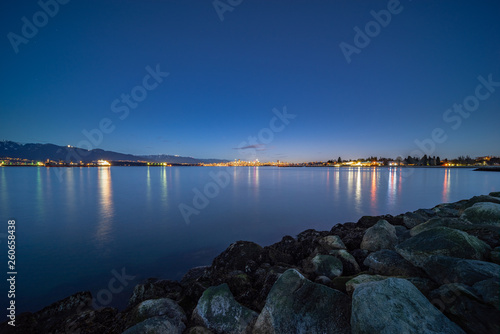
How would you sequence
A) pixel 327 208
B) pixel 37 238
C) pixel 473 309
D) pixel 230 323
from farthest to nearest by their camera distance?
1. pixel 327 208
2. pixel 37 238
3. pixel 230 323
4. pixel 473 309

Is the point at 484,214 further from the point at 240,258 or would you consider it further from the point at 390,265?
the point at 240,258

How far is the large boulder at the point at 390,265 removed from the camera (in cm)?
476

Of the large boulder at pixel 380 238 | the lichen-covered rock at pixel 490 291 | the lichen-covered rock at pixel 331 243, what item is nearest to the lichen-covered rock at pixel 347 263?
the lichen-covered rock at pixel 331 243

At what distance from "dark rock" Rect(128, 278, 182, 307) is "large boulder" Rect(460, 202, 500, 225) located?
997cm

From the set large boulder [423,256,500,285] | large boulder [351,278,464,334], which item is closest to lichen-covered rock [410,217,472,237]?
large boulder [423,256,500,285]

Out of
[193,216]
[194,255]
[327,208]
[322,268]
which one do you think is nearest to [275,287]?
[322,268]

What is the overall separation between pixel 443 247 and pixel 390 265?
3.69 ft

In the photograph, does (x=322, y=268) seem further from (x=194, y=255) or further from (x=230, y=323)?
(x=194, y=255)

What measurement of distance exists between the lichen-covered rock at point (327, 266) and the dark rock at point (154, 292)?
360 cm

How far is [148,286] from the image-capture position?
19.8 ft

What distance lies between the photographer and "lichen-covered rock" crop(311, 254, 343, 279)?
17.8 feet

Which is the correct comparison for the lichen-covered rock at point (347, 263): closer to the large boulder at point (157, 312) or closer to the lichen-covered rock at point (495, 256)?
the lichen-covered rock at point (495, 256)

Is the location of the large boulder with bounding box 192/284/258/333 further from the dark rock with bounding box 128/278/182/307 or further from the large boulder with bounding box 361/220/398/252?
the large boulder with bounding box 361/220/398/252

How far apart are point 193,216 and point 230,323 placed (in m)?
13.3
